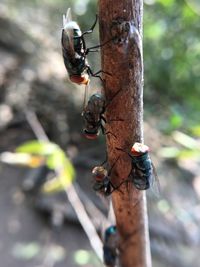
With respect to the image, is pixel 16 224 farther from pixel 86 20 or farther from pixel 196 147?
pixel 196 147

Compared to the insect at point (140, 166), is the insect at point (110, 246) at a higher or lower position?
lower

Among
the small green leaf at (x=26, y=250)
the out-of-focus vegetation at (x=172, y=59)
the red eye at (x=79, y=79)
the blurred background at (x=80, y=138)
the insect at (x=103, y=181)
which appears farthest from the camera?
the small green leaf at (x=26, y=250)

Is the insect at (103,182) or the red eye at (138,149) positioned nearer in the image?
the red eye at (138,149)

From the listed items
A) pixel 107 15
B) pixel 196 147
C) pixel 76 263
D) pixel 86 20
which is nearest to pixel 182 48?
pixel 86 20

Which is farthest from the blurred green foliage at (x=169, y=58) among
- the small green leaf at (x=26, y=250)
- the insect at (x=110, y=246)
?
the insect at (x=110, y=246)

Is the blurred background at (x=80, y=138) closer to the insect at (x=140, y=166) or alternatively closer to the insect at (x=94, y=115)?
the insect at (x=94, y=115)

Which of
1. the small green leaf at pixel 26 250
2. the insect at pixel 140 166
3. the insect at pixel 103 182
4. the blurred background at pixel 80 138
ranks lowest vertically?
the small green leaf at pixel 26 250
